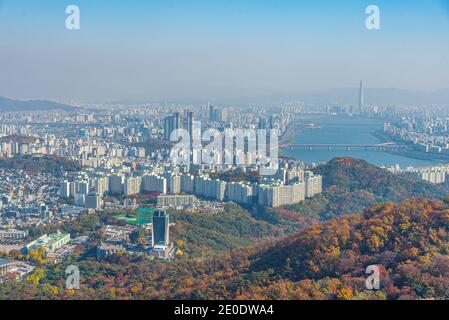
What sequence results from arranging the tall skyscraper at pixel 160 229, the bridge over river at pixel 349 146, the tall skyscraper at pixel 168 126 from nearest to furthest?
1. the tall skyscraper at pixel 160 229
2. the tall skyscraper at pixel 168 126
3. the bridge over river at pixel 349 146

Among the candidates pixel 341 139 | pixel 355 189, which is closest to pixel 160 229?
pixel 355 189

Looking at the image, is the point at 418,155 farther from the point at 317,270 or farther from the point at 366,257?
the point at 317,270

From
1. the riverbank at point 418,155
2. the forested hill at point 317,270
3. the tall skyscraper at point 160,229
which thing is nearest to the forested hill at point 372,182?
the tall skyscraper at point 160,229

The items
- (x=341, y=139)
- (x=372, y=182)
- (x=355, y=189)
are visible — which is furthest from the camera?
(x=341, y=139)

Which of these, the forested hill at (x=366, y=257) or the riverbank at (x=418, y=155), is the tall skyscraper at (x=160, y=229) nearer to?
the forested hill at (x=366, y=257)

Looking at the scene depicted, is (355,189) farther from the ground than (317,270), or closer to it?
closer to it
